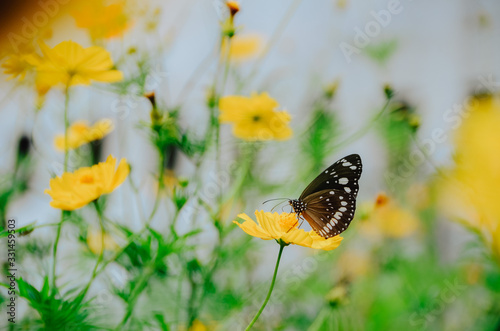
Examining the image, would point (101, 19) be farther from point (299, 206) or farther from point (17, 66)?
point (299, 206)

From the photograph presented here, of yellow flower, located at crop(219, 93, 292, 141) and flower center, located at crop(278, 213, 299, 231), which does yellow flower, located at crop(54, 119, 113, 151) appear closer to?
yellow flower, located at crop(219, 93, 292, 141)

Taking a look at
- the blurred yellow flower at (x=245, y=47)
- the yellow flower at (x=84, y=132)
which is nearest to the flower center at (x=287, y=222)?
the yellow flower at (x=84, y=132)

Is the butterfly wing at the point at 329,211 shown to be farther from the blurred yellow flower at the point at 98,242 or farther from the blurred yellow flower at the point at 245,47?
the blurred yellow flower at the point at 245,47

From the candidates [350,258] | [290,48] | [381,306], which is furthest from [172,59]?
[381,306]

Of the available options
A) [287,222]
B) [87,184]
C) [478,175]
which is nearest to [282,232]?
[287,222]

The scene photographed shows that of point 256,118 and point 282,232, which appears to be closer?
point 282,232

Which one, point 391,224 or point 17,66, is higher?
point 17,66

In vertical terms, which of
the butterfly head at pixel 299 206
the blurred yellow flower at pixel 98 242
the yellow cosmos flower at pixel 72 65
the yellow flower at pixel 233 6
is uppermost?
the yellow cosmos flower at pixel 72 65

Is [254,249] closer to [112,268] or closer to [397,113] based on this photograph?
[112,268]
